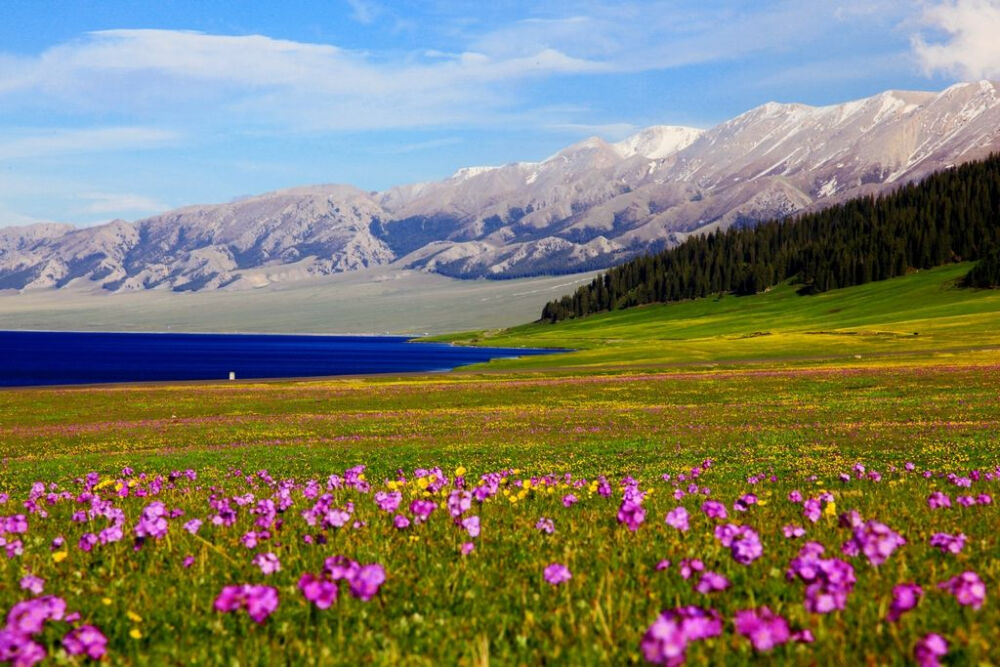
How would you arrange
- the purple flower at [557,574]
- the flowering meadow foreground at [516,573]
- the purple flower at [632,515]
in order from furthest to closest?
the purple flower at [632,515] < the purple flower at [557,574] < the flowering meadow foreground at [516,573]

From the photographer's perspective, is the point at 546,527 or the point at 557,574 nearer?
the point at 557,574

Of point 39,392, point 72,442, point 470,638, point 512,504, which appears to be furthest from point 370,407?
point 470,638

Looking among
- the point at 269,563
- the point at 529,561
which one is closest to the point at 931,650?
the point at 529,561

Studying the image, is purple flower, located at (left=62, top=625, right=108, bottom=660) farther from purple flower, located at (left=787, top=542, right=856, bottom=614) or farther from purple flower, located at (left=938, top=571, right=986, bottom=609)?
purple flower, located at (left=938, top=571, right=986, bottom=609)

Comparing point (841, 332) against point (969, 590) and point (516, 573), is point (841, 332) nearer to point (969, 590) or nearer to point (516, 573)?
point (516, 573)

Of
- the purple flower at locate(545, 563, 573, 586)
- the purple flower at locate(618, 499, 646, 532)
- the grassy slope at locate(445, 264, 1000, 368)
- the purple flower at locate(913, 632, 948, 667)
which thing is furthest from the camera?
the grassy slope at locate(445, 264, 1000, 368)

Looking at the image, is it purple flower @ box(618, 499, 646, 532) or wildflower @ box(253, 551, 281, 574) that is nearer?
wildflower @ box(253, 551, 281, 574)

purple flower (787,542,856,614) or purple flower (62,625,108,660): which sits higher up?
purple flower (787,542,856,614)

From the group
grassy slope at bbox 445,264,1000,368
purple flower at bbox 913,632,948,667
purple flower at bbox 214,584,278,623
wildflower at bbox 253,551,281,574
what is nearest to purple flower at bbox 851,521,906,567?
purple flower at bbox 913,632,948,667

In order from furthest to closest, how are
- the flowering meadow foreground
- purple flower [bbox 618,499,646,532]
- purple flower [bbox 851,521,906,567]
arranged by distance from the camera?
purple flower [bbox 618,499,646,532]
purple flower [bbox 851,521,906,567]
the flowering meadow foreground

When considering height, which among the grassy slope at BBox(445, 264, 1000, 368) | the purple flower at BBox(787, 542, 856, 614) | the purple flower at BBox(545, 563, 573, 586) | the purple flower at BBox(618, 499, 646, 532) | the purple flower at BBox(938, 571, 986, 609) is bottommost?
the grassy slope at BBox(445, 264, 1000, 368)

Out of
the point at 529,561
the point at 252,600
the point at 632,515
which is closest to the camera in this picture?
the point at 252,600

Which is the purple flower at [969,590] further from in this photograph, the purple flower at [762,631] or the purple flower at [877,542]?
the purple flower at [762,631]

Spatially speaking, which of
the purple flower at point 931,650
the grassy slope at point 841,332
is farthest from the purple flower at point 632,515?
the grassy slope at point 841,332
